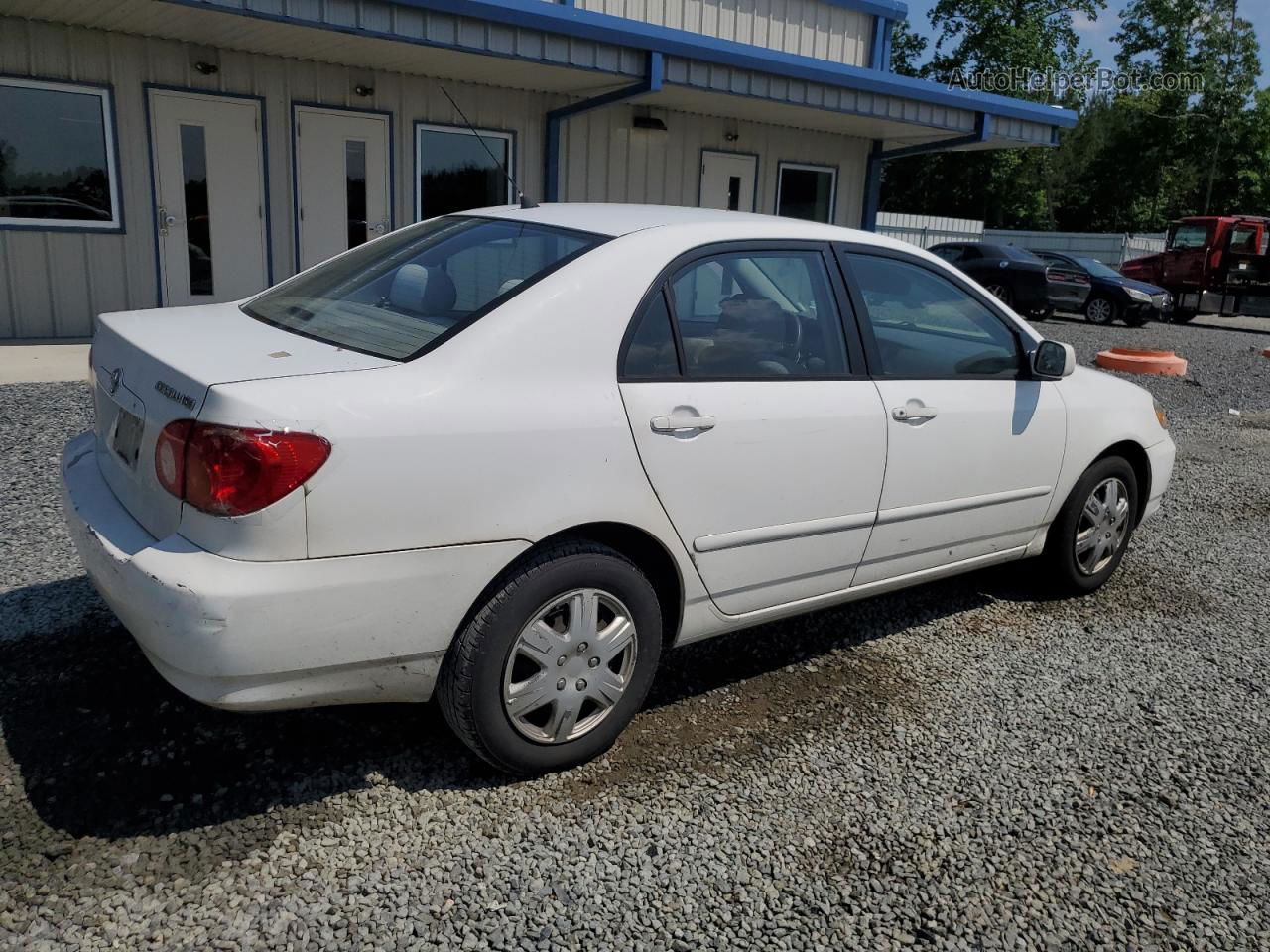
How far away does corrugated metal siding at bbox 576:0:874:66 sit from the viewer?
43.5ft

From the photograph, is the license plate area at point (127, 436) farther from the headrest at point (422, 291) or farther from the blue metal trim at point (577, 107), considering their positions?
the blue metal trim at point (577, 107)

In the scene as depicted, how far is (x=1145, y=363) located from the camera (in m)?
12.8

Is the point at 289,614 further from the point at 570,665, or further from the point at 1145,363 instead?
the point at 1145,363

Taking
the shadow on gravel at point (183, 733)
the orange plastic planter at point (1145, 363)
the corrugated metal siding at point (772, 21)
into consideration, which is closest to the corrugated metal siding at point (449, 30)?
the corrugated metal siding at point (772, 21)

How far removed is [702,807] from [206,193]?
9.63 metres

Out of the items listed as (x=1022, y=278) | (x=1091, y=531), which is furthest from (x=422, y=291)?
(x=1022, y=278)

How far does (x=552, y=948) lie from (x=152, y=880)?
0.99 m

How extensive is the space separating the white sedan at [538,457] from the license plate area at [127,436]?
0.5 inches

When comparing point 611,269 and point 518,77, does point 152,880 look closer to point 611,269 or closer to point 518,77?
point 611,269

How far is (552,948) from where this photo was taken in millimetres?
2428

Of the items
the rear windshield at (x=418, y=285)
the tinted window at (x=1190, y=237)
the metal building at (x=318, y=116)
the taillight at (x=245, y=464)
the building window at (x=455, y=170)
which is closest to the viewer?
the taillight at (x=245, y=464)

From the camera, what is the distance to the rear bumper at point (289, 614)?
2.50 m

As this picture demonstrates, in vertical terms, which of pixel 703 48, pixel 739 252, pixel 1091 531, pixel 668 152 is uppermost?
pixel 703 48

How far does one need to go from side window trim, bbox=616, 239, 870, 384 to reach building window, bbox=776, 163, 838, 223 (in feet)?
38.9
